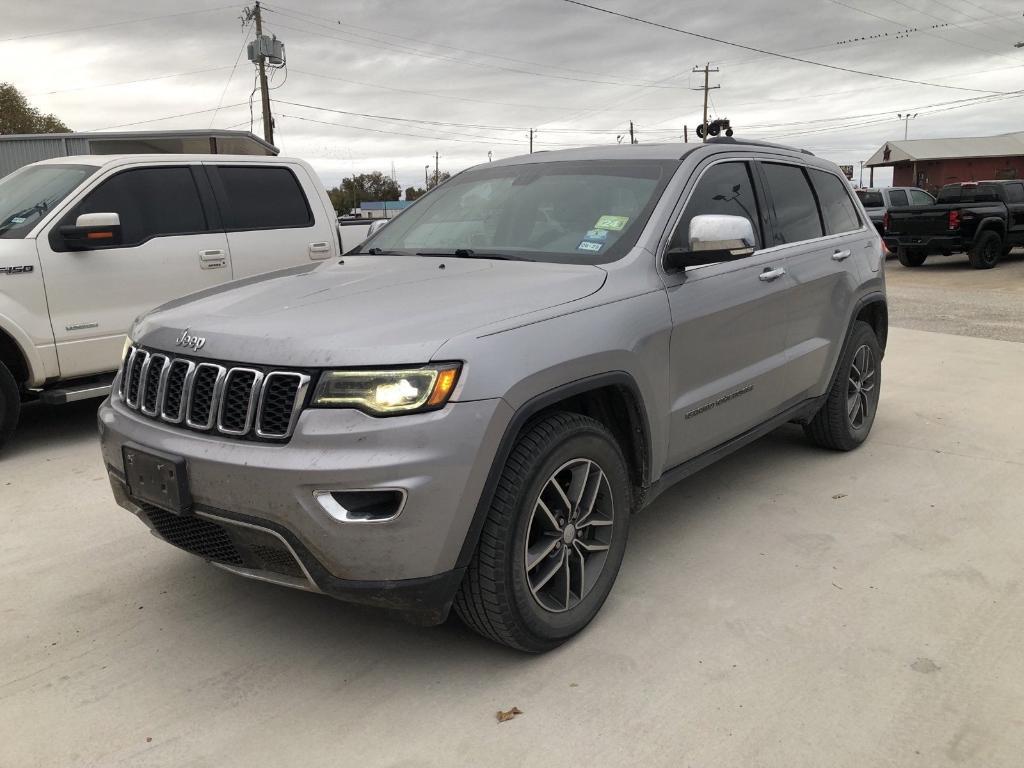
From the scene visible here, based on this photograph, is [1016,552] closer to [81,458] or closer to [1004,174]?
[81,458]

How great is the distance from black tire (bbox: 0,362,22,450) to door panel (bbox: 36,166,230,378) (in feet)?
1.10

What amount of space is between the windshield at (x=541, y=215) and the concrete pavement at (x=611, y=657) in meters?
1.45

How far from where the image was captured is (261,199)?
690 centimetres

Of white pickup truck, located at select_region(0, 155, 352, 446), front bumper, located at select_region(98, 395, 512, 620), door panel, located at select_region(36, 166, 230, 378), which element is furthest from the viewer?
door panel, located at select_region(36, 166, 230, 378)

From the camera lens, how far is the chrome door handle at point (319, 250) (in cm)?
712

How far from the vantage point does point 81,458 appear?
5512mm

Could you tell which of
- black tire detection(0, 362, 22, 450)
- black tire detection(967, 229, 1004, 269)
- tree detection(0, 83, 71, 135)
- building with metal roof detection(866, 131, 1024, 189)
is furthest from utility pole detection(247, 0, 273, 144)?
building with metal roof detection(866, 131, 1024, 189)

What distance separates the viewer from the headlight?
2.55 m

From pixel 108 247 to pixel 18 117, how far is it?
150 feet

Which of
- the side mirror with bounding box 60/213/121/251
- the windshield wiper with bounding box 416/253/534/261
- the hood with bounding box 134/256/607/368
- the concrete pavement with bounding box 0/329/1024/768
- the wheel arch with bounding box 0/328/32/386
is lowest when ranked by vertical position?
the concrete pavement with bounding box 0/329/1024/768

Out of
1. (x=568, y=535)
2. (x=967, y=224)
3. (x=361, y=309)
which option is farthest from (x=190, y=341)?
(x=967, y=224)

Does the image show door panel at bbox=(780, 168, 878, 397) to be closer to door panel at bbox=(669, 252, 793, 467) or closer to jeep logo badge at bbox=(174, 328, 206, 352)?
door panel at bbox=(669, 252, 793, 467)

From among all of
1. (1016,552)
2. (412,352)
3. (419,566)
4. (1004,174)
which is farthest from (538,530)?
(1004,174)

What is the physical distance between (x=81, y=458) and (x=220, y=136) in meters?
6.41
